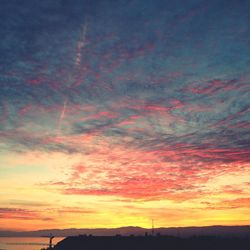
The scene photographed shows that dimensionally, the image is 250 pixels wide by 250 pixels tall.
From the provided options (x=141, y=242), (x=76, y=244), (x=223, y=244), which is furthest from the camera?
(x=76, y=244)

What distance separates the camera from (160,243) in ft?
117

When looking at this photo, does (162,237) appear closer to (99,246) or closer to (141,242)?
(141,242)

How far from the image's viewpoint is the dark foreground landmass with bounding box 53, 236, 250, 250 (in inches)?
1325

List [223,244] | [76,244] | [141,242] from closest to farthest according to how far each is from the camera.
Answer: [223,244]
[141,242]
[76,244]

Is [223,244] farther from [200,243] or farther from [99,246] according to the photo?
[99,246]

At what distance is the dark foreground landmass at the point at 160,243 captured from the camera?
3366 centimetres

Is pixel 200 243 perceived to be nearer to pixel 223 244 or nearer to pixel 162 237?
pixel 223 244

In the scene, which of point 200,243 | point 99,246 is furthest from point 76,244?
point 200,243

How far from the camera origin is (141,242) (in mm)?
36688

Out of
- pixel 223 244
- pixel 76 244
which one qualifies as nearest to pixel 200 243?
pixel 223 244

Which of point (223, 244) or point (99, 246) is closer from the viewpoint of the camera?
point (223, 244)

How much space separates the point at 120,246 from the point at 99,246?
2.90 metres

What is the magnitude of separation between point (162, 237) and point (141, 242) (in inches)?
107

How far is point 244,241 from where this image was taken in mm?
34625
